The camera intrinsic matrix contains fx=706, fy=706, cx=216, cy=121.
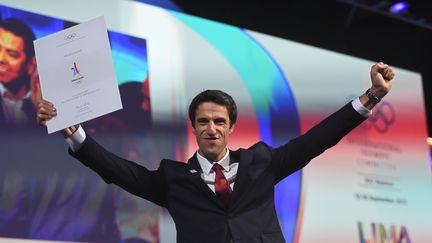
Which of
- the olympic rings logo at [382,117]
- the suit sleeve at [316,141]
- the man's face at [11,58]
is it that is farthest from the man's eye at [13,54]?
the olympic rings logo at [382,117]

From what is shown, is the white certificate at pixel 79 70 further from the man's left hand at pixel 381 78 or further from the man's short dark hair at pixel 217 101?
the man's left hand at pixel 381 78

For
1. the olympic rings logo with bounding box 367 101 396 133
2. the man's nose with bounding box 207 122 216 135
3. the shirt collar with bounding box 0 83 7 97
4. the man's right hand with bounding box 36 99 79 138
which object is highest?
the olympic rings logo with bounding box 367 101 396 133

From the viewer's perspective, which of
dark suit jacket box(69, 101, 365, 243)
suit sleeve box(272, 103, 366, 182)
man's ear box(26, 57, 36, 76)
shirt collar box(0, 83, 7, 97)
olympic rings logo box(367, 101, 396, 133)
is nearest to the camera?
dark suit jacket box(69, 101, 365, 243)

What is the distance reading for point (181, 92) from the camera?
3.52m

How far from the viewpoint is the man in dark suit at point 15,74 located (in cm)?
301

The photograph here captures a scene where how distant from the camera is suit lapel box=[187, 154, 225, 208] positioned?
1.93 m

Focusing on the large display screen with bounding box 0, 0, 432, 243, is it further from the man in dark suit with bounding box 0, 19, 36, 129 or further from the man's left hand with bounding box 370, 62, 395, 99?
the man's left hand with bounding box 370, 62, 395, 99

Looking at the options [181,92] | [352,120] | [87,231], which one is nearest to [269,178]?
[352,120]

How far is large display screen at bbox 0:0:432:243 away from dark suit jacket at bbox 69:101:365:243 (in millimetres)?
1102

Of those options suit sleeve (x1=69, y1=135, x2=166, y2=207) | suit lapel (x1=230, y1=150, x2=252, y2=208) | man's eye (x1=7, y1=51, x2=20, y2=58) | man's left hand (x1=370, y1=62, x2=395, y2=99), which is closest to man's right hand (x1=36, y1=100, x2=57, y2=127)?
suit sleeve (x1=69, y1=135, x2=166, y2=207)

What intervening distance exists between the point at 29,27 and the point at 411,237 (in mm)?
2469

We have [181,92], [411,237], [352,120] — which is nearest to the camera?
[352,120]

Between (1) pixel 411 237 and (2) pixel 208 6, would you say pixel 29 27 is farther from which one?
(1) pixel 411 237

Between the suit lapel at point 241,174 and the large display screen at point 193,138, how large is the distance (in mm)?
1255
